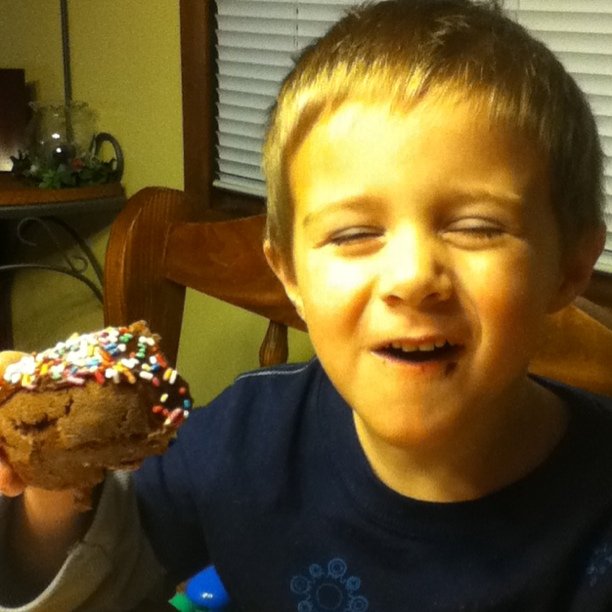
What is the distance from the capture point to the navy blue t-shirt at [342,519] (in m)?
0.86

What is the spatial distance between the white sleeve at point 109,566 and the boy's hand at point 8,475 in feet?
0.18

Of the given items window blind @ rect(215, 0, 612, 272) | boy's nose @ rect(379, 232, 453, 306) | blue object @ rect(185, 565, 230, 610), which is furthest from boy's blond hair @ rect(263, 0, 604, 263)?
window blind @ rect(215, 0, 612, 272)

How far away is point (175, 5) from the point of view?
1.92 metres

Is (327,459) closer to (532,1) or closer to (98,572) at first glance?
(98,572)

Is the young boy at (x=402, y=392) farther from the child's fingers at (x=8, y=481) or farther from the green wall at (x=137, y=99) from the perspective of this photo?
the green wall at (x=137, y=99)

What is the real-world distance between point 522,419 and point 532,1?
73cm

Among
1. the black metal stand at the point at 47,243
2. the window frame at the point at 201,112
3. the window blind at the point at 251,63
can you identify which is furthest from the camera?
the black metal stand at the point at 47,243

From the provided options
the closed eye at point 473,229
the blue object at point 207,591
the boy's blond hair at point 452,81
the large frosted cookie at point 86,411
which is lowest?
the blue object at point 207,591

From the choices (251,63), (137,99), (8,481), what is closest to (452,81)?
(8,481)

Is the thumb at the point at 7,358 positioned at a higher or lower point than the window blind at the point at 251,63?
lower

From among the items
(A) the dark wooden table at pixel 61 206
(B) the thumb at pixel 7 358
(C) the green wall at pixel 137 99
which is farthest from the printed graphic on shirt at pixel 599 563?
(A) the dark wooden table at pixel 61 206

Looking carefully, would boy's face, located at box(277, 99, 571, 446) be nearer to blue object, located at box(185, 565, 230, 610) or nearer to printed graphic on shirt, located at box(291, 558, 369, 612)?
printed graphic on shirt, located at box(291, 558, 369, 612)

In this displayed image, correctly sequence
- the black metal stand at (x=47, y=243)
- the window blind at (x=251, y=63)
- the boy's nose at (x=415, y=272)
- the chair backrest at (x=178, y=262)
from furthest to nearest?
the black metal stand at (x=47, y=243)
the window blind at (x=251, y=63)
the chair backrest at (x=178, y=262)
the boy's nose at (x=415, y=272)

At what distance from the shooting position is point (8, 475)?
2.45ft
